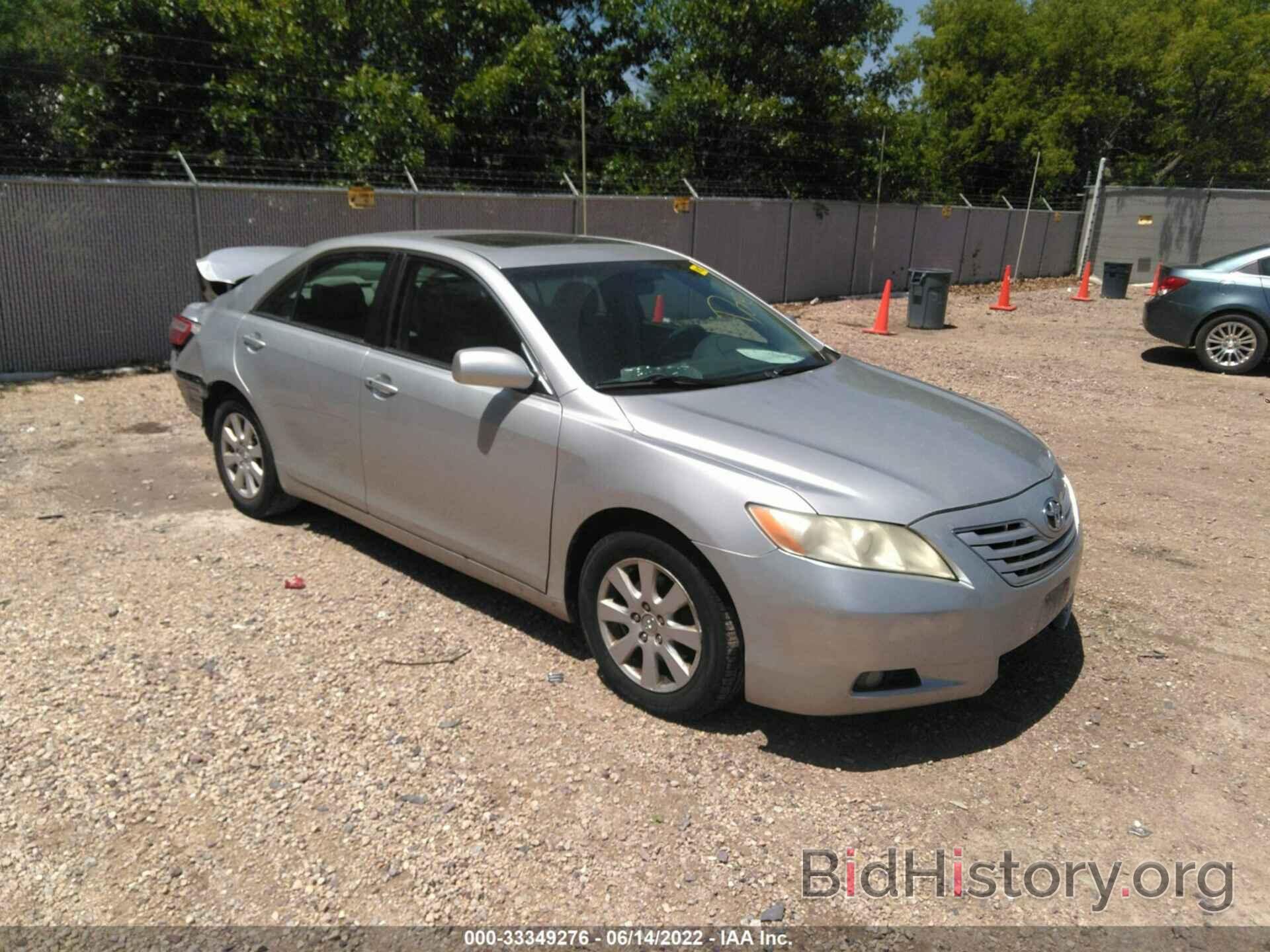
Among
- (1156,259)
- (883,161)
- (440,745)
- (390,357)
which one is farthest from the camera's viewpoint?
(1156,259)

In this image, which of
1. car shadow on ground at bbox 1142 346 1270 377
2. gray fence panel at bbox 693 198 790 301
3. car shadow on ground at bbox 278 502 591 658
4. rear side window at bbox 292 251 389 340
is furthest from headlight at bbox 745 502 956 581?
gray fence panel at bbox 693 198 790 301

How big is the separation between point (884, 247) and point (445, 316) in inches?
718

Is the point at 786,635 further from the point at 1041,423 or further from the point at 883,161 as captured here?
the point at 883,161

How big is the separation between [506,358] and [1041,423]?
6.33m

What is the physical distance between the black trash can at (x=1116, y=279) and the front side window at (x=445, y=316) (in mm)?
19502

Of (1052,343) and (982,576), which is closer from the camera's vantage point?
(982,576)

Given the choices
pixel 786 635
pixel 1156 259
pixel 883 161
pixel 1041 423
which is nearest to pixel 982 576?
pixel 786 635

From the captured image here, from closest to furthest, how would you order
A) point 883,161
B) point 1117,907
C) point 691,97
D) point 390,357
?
point 1117,907
point 390,357
point 691,97
point 883,161

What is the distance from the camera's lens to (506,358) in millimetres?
3893

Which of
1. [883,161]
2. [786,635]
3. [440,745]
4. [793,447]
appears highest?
[883,161]

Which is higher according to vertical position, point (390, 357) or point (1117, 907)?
point (390, 357)

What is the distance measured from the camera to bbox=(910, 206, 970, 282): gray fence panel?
22203mm

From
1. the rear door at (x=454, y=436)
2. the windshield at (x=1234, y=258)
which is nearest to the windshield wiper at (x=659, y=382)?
the rear door at (x=454, y=436)

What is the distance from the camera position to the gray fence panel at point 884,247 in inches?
803
